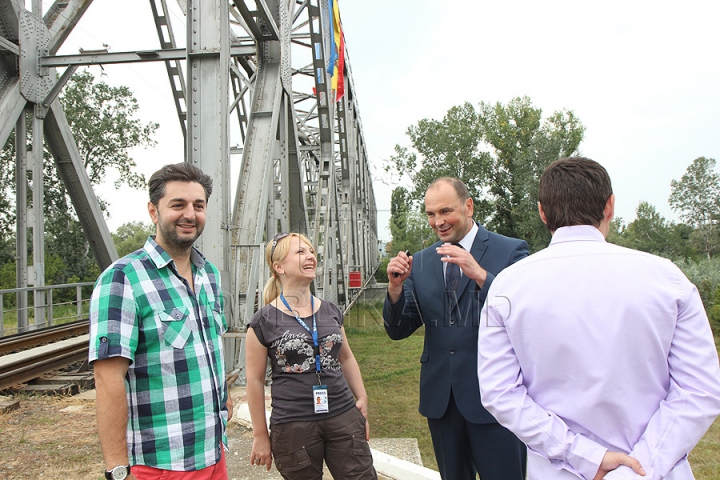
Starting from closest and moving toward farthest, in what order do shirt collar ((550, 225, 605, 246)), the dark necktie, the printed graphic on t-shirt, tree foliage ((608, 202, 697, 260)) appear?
shirt collar ((550, 225, 605, 246)), the printed graphic on t-shirt, the dark necktie, tree foliage ((608, 202, 697, 260))

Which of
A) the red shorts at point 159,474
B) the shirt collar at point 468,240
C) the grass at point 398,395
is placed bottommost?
the grass at point 398,395

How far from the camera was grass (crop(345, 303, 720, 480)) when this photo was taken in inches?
211

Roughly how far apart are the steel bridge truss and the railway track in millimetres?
755

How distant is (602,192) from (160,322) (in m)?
1.71

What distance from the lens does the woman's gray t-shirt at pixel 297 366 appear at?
8.58 feet

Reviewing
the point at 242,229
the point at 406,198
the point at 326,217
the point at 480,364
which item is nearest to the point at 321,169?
the point at 326,217

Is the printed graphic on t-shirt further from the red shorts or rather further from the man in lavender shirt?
the man in lavender shirt

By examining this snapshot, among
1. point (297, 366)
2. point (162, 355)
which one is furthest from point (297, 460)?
point (162, 355)

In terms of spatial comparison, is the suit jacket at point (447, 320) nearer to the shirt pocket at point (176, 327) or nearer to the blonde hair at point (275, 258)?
the blonde hair at point (275, 258)

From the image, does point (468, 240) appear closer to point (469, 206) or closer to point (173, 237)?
point (469, 206)

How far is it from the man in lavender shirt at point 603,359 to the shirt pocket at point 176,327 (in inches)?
48.9

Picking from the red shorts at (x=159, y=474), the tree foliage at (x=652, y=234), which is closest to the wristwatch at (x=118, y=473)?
the red shorts at (x=159, y=474)

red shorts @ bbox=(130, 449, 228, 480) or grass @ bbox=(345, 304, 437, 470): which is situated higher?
red shorts @ bbox=(130, 449, 228, 480)

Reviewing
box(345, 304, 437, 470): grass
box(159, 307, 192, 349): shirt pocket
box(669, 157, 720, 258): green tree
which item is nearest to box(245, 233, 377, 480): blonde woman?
box(159, 307, 192, 349): shirt pocket
